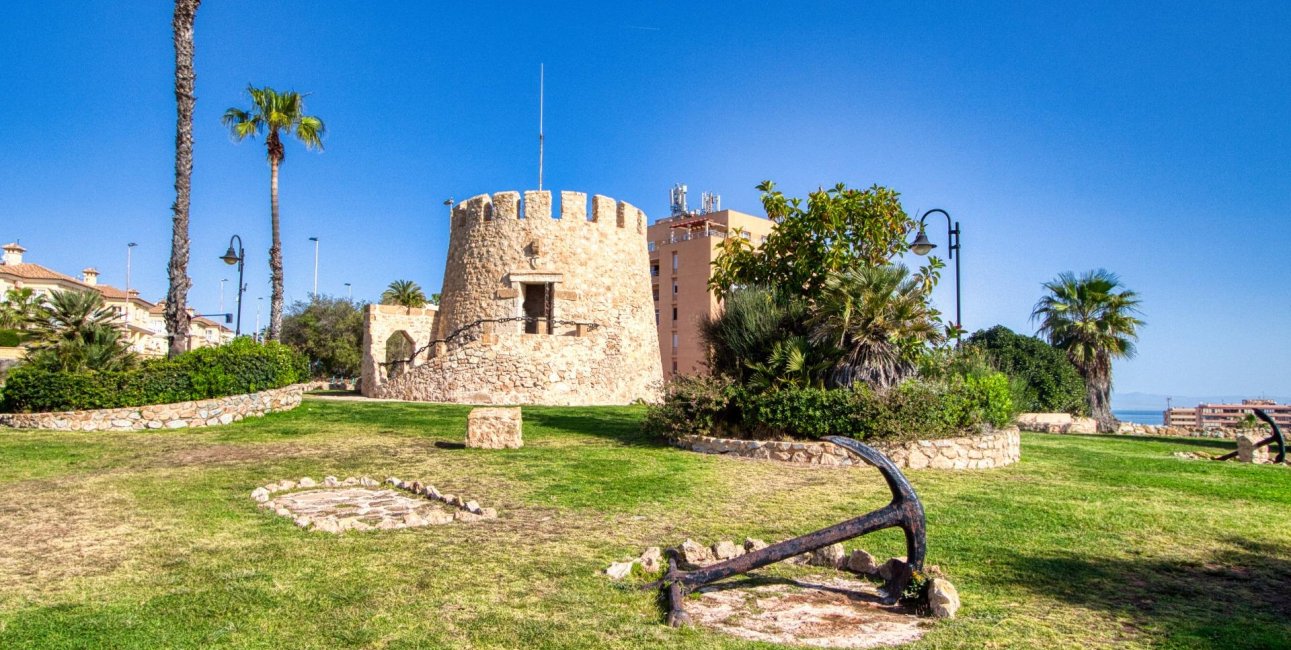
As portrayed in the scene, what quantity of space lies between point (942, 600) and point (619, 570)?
1.98 m

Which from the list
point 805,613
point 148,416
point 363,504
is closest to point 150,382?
point 148,416

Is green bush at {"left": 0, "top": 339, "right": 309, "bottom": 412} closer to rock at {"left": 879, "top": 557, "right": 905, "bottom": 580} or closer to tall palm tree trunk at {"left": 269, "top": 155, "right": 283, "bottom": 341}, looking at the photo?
tall palm tree trunk at {"left": 269, "top": 155, "right": 283, "bottom": 341}

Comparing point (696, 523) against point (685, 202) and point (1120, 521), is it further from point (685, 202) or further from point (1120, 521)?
point (685, 202)

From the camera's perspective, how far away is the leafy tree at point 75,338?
14195mm

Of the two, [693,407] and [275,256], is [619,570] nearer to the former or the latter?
[693,407]

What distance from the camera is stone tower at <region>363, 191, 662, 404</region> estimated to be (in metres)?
22.9

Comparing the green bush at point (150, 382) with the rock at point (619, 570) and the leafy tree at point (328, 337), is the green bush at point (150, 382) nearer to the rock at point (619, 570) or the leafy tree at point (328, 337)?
the rock at point (619, 570)

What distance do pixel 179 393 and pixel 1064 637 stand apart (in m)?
15.5

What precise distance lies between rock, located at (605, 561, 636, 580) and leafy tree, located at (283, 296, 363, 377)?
137 ft

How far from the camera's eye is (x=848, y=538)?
4.23 m

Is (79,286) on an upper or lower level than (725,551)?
Answer: upper

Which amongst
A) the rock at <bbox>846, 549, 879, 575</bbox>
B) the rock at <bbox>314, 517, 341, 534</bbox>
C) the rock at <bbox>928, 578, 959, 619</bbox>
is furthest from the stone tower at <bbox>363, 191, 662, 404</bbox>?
the rock at <bbox>928, 578, 959, 619</bbox>

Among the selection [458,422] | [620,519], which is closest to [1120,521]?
[620,519]

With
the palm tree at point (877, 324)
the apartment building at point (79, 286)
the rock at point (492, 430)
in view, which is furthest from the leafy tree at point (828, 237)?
the apartment building at point (79, 286)
